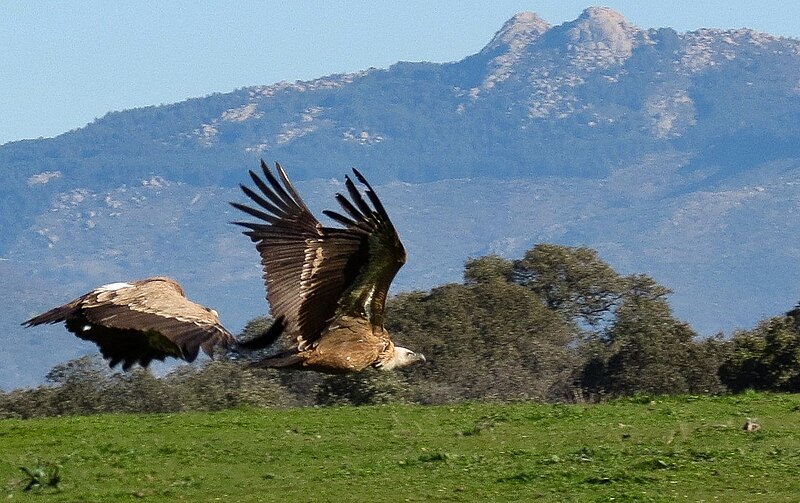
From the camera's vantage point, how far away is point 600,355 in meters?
34.5

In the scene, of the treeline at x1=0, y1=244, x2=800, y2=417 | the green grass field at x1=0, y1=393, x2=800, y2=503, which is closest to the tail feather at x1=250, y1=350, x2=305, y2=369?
the green grass field at x1=0, y1=393, x2=800, y2=503

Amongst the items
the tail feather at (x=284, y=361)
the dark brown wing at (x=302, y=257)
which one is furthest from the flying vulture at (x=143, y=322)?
the dark brown wing at (x=302, y=257)

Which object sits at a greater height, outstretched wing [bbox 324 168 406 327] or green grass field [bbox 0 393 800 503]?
outstretched wing [bbox 324 168 406 327]

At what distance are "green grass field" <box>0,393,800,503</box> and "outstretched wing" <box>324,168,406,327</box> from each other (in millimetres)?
1961

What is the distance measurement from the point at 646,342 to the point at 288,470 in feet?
59.5

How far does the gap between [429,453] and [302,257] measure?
131 inches

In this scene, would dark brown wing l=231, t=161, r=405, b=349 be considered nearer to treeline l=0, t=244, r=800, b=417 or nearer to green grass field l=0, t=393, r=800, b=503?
green grass field l=0, t=393, r=800, b=503

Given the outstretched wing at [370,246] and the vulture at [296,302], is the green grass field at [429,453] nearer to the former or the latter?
the vulture at [296,302]

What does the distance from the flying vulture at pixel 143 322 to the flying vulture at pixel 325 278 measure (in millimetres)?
904

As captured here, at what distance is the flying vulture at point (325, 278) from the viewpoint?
12.2 metres

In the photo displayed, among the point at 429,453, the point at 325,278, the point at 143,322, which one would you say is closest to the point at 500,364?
the point at 429,453

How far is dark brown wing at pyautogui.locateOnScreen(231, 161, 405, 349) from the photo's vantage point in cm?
1246

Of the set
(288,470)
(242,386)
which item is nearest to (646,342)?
(242,386)

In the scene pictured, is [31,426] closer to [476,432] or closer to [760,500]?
[476,432]
